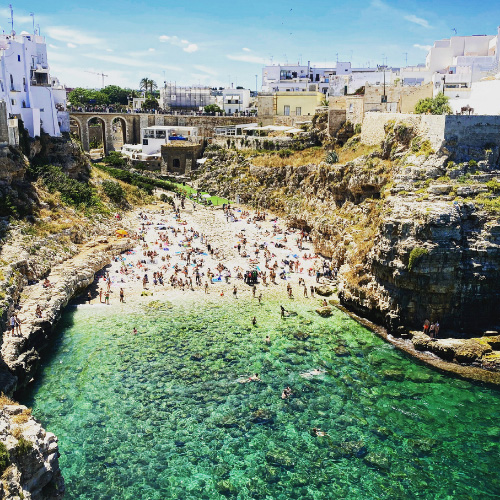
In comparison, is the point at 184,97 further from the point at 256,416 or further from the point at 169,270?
the point at 256,416

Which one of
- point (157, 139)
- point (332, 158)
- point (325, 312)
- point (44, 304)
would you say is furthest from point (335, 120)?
point (44, 304)

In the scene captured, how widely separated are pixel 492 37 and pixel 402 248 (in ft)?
124

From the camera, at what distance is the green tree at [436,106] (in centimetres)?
3891

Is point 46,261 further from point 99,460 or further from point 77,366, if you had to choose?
point 99,460

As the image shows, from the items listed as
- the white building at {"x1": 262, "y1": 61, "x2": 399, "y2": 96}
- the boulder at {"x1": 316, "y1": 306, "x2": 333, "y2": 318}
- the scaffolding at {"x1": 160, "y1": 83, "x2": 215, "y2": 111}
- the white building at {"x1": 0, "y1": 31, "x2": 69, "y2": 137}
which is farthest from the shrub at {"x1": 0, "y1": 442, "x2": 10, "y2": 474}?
the scaffolding at {"x1": 160, "y1": 83, "x2": 215, "y2": 111}

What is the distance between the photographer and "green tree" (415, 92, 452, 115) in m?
38.9

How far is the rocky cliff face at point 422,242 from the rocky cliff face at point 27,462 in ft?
67.3

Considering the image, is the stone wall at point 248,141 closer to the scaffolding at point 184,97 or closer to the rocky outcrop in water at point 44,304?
the scaffolding at point 184,97

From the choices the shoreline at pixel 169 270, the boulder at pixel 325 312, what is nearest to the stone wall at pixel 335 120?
the shoreline at pixel 169 270

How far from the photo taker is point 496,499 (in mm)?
17531

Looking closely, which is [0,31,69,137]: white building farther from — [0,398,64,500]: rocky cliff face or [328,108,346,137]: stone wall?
[0,398,64,500]: rocky cliff face

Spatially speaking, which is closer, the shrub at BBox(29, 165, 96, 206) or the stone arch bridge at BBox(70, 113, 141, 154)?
the shrub at BBox(29, 165, 96, 206)

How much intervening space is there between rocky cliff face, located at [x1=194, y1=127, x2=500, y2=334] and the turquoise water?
9.09 feet

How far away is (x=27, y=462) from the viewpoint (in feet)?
39.4
